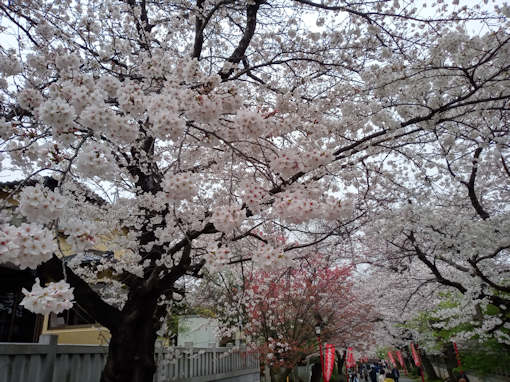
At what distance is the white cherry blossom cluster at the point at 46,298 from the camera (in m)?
1.76

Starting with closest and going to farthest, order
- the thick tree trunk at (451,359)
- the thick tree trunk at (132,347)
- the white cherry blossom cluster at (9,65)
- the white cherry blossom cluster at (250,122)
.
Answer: the white cherry blossom cluster at (250,122) < the white cherry blossom cluster at (9,65) < the thick tree trunk at (132,347) < the thick tree trunk at (451,359)

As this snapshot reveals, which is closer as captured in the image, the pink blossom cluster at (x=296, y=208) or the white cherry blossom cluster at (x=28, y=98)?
the pink blossom cluster at (x=296, y=208)

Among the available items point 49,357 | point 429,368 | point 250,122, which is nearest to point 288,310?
point 49,357

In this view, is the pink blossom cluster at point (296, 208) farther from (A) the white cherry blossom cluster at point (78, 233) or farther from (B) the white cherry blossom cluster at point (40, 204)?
(B) the white cherry blossom cluster at point (40, 204)

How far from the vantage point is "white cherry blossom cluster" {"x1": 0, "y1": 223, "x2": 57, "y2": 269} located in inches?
68.6

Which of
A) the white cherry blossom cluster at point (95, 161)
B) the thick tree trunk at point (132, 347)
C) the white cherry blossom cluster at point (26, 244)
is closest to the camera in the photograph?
the white cherry blossom cluster at point (26, 244)

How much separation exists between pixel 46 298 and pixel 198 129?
1.61m

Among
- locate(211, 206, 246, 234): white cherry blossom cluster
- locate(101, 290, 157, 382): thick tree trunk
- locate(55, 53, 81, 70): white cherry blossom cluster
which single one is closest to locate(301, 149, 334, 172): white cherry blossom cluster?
locate(211, 206, 246, 234): white cherry blossom cluster

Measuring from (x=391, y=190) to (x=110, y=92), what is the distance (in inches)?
260

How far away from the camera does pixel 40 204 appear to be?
1.91 m

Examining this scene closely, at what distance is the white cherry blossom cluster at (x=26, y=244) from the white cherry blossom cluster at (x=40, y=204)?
0.12 meters

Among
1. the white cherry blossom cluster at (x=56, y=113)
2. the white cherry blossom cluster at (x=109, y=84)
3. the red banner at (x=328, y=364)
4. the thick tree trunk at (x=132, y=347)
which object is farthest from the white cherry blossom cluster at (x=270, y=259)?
the red banner at (x=328, y=364)

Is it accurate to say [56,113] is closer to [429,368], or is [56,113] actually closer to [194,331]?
[194,331]

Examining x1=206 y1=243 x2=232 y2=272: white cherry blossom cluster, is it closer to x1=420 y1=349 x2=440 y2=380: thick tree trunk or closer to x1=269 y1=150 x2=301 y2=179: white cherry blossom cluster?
x1=269 y1=150 x2=301 y2=179: white cherry blossom cluster
